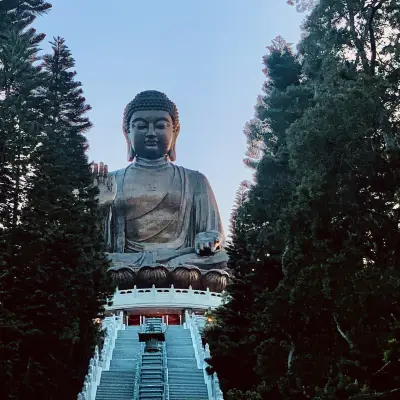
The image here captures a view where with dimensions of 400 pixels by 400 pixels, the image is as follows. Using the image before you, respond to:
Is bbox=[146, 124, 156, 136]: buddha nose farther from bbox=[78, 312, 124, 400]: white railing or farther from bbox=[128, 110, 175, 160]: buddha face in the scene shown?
bbox=[78, 312, 124, 400]: white railing

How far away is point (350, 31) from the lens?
982 cm

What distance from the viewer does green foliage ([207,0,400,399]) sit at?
7.21m

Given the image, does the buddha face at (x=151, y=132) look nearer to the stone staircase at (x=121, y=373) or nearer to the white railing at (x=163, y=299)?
the white railing at (x=163, y=299)

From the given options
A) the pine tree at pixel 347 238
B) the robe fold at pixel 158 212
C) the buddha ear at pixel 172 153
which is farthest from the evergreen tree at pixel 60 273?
the buddha ear at pixel 172 153

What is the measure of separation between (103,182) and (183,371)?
6.13m

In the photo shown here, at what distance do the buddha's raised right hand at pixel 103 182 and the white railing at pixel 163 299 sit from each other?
3.26m

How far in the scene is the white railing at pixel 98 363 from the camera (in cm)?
1023

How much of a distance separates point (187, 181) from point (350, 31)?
54.6 feet

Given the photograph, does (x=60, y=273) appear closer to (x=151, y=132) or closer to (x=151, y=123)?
(x=151, y=132)

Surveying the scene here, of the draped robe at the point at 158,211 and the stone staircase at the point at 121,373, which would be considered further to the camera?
the draped robe at the point at 158,211

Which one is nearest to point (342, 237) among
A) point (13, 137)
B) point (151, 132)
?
point (13, 137)

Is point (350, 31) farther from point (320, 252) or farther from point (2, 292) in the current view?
point (2, 292)

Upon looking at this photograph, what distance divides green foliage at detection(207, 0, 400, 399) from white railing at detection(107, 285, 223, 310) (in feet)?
32.3

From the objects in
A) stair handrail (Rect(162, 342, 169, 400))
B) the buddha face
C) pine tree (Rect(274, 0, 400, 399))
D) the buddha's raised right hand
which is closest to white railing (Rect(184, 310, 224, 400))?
stair handrail (Rect(162, 342, 169, 400))
